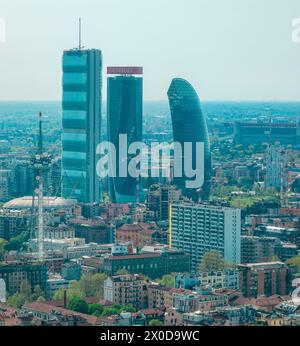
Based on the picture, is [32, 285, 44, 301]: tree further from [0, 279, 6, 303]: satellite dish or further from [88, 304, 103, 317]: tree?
[88, 304, 103, 317]: tree

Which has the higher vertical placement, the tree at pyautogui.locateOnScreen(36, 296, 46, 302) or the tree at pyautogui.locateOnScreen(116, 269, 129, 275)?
the tree at pyautogui.locateOnScreen(36, 296, 46, 302)

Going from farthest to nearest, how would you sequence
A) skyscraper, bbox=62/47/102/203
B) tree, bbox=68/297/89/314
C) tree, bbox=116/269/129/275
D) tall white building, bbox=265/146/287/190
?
1. tall white building, bbox=265/146/287/190
2. skyscraper, bbox=62/47/102/203
3. tree, bbox=116/269/129/275
4. tree, bbox=68/297/89/314

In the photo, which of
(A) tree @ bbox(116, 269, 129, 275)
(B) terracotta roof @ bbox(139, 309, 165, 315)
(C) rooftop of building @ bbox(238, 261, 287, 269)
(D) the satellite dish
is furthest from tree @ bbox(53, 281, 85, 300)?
(C) rooftop of building @ bbox(238, 261, 287, 269)

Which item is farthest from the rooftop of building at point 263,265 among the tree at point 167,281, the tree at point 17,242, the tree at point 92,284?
the tree at point 17,242

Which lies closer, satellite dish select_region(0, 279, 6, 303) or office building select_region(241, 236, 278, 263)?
satellite dish select_region(0, 279, 6, 303)

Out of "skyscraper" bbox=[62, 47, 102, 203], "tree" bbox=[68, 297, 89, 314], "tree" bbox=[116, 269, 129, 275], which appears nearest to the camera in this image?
"tree" bbox=[68, 297, 89, 314]

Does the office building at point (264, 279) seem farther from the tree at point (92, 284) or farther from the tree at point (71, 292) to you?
the tree at point (71, 292)

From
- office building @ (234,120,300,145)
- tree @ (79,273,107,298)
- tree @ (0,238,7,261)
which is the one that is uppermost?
office building @ (234,120,300,145)
